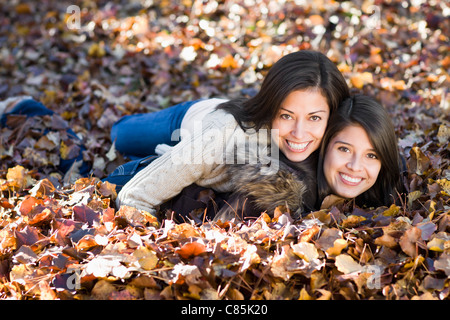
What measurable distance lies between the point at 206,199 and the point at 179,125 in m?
0.72

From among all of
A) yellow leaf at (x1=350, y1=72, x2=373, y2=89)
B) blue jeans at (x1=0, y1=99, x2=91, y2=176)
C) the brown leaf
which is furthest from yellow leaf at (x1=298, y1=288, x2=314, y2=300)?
yellow leaf at (x1=350, y1=72, x2=373, y2=89)

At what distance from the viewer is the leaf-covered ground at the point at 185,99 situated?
1689mm

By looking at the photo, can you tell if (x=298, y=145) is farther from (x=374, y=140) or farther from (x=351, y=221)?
(x=351, y=221)

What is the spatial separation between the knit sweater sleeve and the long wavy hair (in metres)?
0.18

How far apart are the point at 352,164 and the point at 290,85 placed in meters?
0.53

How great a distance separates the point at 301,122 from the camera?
8.16 feet

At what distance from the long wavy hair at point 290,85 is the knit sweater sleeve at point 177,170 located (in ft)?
0.58

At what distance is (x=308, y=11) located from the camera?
194 inches

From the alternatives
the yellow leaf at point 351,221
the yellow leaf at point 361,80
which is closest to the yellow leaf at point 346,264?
the yellow leaf at point 351,221

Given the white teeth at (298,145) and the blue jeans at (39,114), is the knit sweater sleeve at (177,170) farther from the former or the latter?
the blue jeans at (39,114)

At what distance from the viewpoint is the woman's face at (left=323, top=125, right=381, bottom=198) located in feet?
7.95

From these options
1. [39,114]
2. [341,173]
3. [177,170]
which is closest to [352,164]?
[341,173]

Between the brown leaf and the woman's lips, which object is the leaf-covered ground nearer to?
the brown leaf
